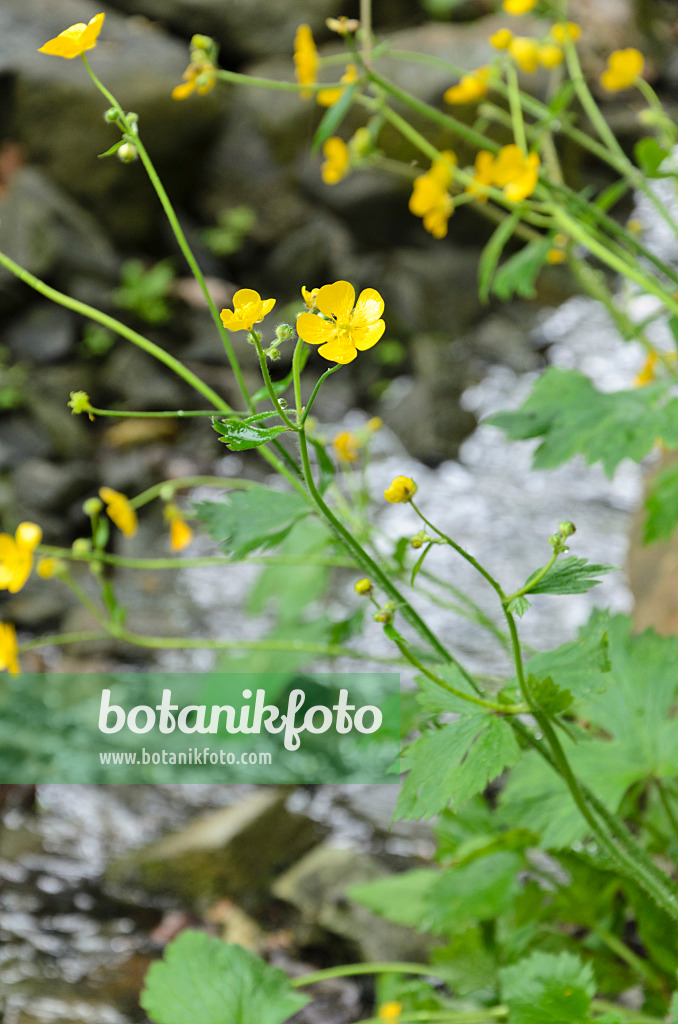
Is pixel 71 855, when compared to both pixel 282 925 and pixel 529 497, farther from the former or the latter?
pixel 529 497

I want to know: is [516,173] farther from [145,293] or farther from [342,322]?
[145,293]

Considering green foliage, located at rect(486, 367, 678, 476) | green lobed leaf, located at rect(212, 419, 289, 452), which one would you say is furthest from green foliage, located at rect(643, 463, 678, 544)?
green lobed leaf, located at rect(212, 419, 289, 452)

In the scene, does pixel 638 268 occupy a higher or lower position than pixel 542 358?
lower

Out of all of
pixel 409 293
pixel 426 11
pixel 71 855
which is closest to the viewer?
pixel 71 855

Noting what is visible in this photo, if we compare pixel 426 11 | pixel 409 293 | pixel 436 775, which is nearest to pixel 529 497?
pixel 409 293

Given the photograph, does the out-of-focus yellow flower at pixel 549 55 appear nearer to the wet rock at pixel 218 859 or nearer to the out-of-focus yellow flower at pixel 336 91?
the out-of-focus yellow flower at pixel 336 91

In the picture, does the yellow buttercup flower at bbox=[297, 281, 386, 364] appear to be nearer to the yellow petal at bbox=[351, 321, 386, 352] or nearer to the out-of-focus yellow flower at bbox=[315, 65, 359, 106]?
the yellow petal at bbox=[351, 321, 386, 352]

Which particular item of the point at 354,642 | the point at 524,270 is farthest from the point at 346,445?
the point at 354,642
